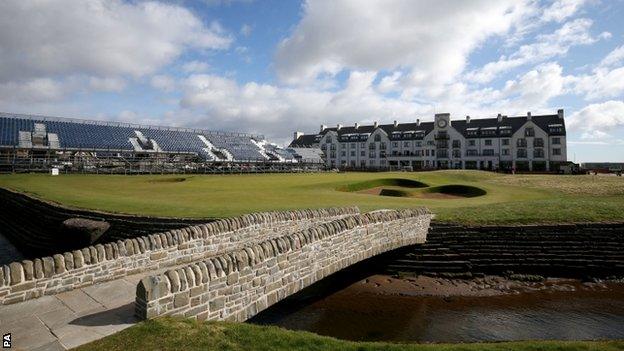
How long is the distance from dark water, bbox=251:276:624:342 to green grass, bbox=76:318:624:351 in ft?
15.1

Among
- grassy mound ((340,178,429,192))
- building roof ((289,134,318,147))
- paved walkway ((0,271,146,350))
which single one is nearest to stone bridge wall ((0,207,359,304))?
paved walkway ((0,271,146,350))

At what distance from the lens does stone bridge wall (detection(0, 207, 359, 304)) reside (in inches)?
331

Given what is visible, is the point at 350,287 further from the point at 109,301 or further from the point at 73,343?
the point at 73,343

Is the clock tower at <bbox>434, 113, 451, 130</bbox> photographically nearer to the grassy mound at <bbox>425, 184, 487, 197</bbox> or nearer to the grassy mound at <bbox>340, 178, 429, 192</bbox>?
the grassy mound at <bbox>340, 178, 429, 192</bbox>

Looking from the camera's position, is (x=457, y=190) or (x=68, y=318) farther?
(x=457, y=190)

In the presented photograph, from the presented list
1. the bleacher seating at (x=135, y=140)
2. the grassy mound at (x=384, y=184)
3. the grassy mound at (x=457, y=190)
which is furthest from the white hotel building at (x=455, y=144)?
the grassy mound at (x=457, y=190)

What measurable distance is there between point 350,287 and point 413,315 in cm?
332

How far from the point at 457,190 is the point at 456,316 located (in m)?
26.9

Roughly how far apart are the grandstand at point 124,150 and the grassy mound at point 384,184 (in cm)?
2743

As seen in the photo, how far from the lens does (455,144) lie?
293ft

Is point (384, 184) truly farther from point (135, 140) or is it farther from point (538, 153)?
point (538, 153)

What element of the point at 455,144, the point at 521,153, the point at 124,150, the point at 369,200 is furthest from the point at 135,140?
the point at 521,153

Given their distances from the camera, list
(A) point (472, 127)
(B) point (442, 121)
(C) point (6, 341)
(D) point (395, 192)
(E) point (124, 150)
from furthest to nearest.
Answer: (B) point (442, 121) < (A) point (472, 127) < (E) point (124, 150) < (D) point (395, 192) < (C) point (6, 341)

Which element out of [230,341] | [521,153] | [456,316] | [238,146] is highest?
[238,146]
